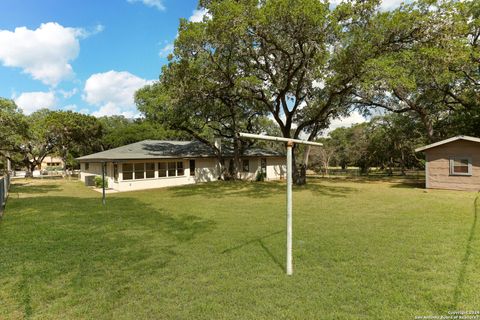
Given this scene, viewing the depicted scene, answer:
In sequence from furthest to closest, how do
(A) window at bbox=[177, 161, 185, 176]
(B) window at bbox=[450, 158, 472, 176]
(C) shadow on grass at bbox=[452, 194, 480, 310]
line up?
(A) window at bbox=[177, 161, 185, 176] → (B) window at bbox=[450, 158, 472, 176] → (C) shadow on grass at bbox=[452, 194, 480, 310]

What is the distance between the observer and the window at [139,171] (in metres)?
19.7

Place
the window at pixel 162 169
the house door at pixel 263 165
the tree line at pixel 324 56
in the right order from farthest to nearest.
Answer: the house door at pixel 263 165 → the window at pixel 162 169 → the tree line at pixel 324 56

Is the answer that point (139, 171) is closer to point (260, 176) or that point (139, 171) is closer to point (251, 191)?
point (251, 191)

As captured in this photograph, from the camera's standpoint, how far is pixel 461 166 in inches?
620

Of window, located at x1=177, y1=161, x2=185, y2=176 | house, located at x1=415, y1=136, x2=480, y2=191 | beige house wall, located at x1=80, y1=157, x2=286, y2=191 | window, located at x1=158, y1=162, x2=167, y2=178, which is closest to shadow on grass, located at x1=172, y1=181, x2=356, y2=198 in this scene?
beige house wall, located at x1=80, y1=157, x2=286, y2=191

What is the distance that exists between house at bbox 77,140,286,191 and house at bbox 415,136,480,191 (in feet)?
45.4

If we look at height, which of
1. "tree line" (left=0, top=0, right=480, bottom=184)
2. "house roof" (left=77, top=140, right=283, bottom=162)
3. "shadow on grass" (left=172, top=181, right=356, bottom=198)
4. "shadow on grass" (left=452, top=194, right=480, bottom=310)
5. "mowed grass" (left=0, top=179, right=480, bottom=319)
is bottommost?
"mowed grass" (left=0, top=179, right=480, bottom=319)

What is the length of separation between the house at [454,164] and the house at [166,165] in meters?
13.8

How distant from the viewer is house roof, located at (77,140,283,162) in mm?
18936

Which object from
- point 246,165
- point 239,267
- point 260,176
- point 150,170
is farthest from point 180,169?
point 239,267

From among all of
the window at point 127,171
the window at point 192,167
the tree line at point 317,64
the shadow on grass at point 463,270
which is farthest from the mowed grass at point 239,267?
the window at point 192,167

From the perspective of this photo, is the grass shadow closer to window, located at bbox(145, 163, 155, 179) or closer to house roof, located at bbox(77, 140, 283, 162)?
house roof, located at bbox(77, 140, 283, 162)

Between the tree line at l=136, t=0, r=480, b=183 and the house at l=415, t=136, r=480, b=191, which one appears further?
the house at l=415, t=136, r=480, b=191

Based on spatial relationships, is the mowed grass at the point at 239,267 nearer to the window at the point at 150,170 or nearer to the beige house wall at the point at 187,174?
the beige house wall at the point at 187,174
